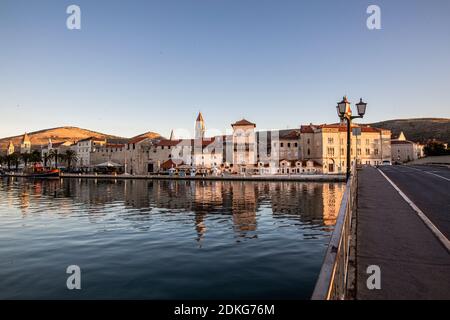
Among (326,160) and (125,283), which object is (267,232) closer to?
(125,283)

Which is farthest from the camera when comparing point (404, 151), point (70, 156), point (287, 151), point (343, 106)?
point (404, 151)

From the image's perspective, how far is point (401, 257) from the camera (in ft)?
22.0

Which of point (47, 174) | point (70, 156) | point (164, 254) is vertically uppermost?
point (70, 156)

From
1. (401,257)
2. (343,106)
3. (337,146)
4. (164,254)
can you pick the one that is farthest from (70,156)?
(401,257)

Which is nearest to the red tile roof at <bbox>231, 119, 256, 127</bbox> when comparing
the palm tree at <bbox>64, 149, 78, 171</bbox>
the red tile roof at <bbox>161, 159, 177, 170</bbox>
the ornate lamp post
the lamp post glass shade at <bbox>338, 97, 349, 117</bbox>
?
the red tile roof at <bbox>161, 159, 177, 170</bbox>

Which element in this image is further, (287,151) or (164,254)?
(287,151)

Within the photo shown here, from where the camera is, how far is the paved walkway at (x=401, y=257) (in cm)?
520

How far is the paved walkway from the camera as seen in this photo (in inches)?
205

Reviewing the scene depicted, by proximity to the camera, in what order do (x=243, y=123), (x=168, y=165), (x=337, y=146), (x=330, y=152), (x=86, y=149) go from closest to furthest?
(x=330, y=152) → (x=337, y=146) → (x=243, y=123) → (x=168, y=165) → (x=86, y=149)

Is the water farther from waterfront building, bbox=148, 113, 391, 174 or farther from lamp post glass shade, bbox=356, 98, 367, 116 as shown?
waterfront building, bbox=148, 113, 391, 174

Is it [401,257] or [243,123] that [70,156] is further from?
[401,257]

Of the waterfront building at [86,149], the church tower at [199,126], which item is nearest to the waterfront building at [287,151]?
the church tower at [199,126]

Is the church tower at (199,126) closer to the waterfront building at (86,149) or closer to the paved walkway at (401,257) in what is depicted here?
the waterfront building at (86,149)

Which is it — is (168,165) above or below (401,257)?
above
